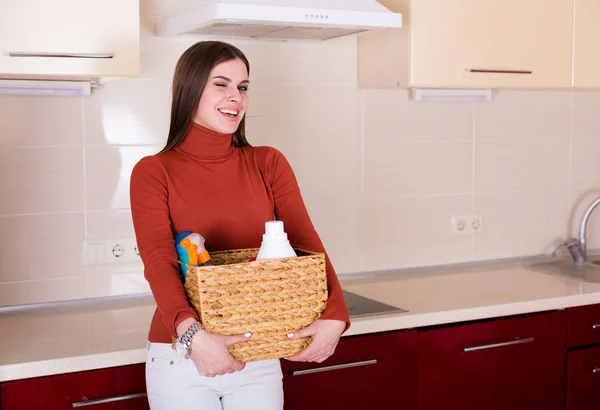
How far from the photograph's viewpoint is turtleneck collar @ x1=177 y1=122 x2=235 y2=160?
1.77 meters

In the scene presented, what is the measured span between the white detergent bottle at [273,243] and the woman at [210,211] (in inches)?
6.4

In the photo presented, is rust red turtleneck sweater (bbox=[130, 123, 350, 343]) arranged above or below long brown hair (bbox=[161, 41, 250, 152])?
below

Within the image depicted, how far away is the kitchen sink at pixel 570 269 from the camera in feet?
9.26

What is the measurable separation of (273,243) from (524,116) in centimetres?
180

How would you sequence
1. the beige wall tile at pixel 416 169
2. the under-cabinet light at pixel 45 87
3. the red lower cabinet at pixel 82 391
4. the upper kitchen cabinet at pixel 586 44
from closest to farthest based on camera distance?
the red lower cabinet at pixel 82 391
the under-cabinet light at pixel 45 87
the upper kitchen cabinet at pixel 586 44
the beige wall tile at pixel 416 169

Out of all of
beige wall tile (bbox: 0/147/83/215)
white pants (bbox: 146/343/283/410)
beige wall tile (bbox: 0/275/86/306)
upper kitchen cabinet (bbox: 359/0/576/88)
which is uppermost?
upper kitchen cabinet (bbox: 359/0/576/88)

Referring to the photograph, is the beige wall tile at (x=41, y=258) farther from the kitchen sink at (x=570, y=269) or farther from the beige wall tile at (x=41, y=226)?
the kitchen sink at (x=570, y=269)

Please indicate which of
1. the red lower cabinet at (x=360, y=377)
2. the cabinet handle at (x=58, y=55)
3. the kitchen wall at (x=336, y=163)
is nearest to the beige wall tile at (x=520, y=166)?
the kitchen wall at (x=336, y=163)

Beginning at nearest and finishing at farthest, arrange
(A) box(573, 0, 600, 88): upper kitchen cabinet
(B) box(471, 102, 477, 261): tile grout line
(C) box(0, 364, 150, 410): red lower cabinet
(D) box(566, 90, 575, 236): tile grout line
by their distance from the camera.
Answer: (C) box(0, 364, 150, 410): red lower cabinet
(A) box(573, 0, 600, 88): upper kitchen cabinet
(B) box(471, 102, 477, 261): tile grout line
(D) box(566, 90, 575, 236): tile grout line

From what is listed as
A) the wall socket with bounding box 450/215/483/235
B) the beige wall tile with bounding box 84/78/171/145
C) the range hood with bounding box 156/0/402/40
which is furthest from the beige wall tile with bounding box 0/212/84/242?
the wall socket with bounding box 450/215/483/235

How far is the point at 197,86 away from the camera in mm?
1744

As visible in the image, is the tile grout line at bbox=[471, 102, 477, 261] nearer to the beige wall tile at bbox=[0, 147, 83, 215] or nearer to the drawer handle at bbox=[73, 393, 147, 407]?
the beige wall tile at bbox=[0, 147, 83, 215]

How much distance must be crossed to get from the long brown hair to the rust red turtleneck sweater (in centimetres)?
3

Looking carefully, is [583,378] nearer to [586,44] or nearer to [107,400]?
[586,44]
